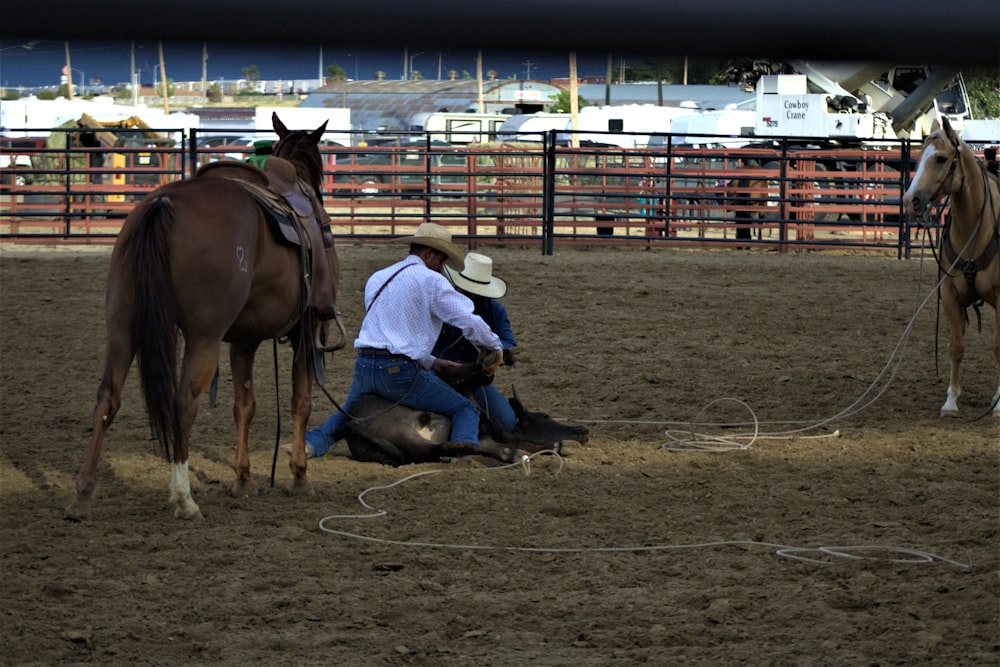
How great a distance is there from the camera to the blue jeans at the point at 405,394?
6.16 m

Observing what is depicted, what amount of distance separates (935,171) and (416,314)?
11.2 ft

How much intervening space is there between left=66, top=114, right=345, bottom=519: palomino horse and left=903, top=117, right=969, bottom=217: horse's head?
3830 millimetres

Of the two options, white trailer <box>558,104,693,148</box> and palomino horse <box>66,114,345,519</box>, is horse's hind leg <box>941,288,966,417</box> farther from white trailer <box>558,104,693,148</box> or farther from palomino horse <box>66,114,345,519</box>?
white trailer <box>558,104,693,148</box>

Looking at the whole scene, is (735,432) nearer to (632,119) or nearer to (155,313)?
(155,313)

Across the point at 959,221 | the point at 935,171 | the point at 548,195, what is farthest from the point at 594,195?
the point at 935,171

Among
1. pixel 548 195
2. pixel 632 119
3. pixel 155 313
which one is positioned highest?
pixel 632 119

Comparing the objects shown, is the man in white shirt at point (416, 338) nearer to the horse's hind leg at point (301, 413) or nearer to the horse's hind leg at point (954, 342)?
the horse's hind leg at point (301, 413)

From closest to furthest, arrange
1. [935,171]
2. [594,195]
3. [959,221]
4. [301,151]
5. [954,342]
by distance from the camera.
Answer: [301,151] < [935,171] < [959,221] < [954,342] < [594,195]

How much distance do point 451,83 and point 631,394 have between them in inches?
293

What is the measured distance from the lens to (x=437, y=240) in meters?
6.25

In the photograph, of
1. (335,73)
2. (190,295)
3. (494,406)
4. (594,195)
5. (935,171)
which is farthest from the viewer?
(594,195)

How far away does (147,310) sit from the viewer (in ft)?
15.7

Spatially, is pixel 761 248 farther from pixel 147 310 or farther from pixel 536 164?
pixel 147 310

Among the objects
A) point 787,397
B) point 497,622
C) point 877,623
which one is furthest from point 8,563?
point 787,397
